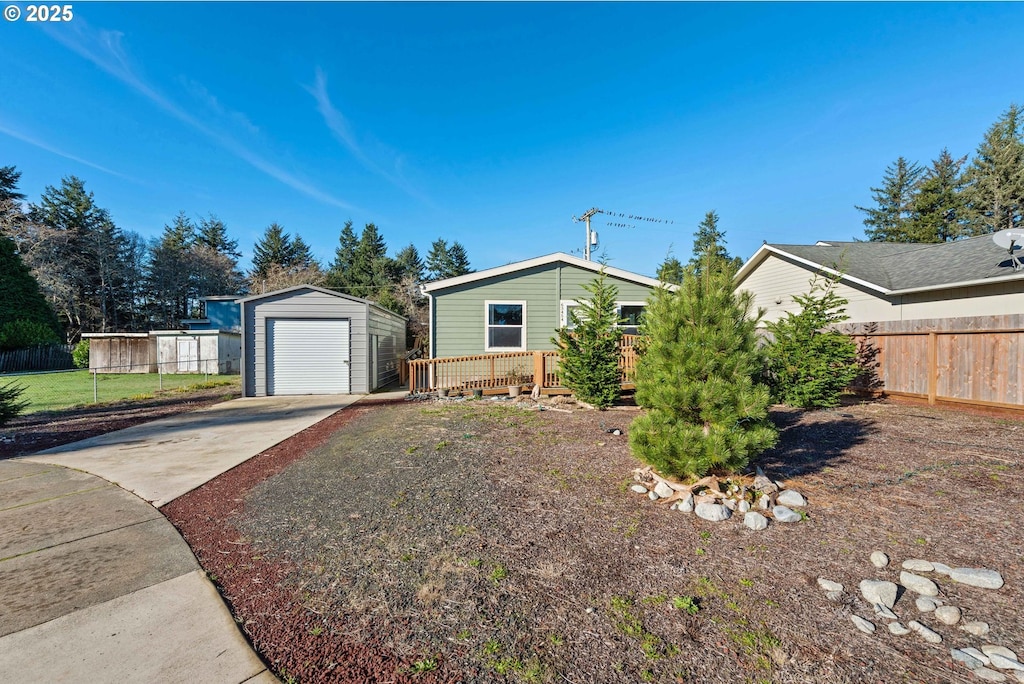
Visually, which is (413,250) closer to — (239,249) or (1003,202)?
(239,249)

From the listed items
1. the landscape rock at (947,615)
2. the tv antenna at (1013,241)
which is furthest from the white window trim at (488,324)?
the tv antenna at (1013,241)

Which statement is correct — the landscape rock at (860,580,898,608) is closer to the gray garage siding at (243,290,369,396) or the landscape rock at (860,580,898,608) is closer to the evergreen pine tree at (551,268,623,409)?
the evergreen pine tree at (551,268,623,409)

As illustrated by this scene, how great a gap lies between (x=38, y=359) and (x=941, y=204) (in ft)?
181

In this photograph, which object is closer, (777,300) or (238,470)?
(238,470)

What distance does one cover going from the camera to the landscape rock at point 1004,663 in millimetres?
1783

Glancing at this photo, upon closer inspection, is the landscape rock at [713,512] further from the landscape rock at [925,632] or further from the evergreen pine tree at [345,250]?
the evergreen pine tree at [345,250]

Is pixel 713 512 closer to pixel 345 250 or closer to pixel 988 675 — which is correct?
pixel 988 675

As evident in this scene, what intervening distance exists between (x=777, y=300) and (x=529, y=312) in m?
9.13

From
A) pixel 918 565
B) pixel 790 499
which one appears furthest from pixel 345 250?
pixel 918 565

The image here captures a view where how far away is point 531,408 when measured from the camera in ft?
27.8

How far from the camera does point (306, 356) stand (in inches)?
448

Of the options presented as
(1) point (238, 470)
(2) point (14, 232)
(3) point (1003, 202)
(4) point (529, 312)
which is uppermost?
(3) point (1003, 202)

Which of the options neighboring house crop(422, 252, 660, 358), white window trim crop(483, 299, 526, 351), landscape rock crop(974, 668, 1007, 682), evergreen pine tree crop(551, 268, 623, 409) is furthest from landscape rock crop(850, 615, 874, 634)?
white window trim crop(483, 299, 526, 351)

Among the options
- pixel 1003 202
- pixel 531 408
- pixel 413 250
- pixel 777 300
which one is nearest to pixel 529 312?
pixel 531 408
